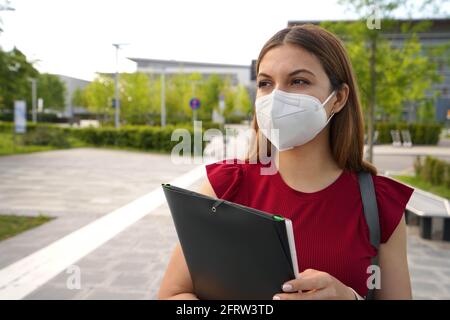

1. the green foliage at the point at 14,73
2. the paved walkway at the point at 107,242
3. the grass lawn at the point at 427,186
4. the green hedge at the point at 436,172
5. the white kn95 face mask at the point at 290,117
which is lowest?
the paved walkway at the point at 107,242

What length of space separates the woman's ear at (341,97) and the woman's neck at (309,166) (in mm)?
96

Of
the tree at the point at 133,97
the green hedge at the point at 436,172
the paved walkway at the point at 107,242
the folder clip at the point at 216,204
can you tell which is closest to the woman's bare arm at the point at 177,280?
the folder clip at the point at 216,204

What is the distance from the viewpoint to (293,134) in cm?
134

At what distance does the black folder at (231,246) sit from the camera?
0.92 m

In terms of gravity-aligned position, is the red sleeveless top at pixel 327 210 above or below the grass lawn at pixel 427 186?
above

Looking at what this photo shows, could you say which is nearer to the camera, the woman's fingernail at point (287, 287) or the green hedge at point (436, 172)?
the woman's fingernail at point (287, 287)

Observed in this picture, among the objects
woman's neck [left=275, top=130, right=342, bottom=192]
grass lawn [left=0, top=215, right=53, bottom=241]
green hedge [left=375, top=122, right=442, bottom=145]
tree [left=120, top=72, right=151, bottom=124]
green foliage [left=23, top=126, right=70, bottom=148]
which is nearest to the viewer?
woman's neck [left=275, top=130, right=342, bottom=192]

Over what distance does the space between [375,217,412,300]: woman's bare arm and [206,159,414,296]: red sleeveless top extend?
0.03 meters

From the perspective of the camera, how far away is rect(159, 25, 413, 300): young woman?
1.23m

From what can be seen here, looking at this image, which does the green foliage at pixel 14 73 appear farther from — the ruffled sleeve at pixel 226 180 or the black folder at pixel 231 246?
the black folder at pixel 231 246

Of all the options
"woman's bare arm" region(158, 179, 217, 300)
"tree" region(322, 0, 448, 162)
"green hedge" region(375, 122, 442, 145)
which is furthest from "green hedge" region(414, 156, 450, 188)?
"green hedge" region(375, 122, 442, 145)

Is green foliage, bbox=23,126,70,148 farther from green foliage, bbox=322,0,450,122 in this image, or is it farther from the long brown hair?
the long brown hair
